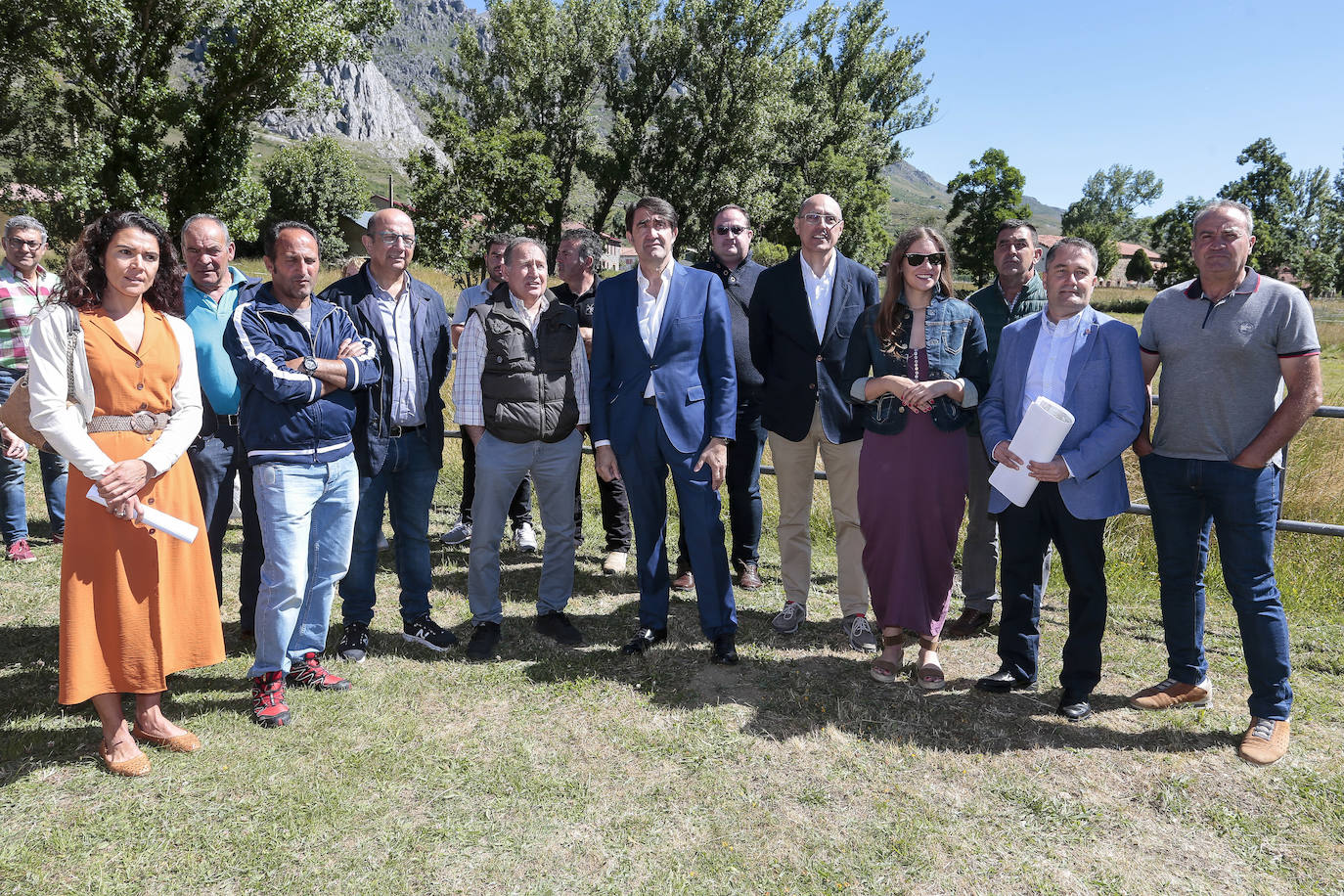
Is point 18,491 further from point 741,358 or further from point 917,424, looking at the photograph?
point 917,424

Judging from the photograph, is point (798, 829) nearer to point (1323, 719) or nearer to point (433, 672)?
point (433, 672)

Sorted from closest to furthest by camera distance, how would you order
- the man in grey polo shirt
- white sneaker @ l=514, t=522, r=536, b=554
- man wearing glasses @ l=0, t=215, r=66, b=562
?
the man in grey polo shirt < man wearing glasses @ l=0, t=215, r=66, b=562 < white sneaker @ l=514, t=522, r=536, b=554

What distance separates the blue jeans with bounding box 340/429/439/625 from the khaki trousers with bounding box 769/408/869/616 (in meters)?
2.10

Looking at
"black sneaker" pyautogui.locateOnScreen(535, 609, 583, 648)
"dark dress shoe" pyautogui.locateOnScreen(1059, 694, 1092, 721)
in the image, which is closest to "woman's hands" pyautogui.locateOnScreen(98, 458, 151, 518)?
"black sneaker" pyautogui.locateOnScreen(535, 609, 583, 648)

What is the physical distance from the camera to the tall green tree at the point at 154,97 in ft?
57.3

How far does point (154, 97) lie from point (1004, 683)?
21355mm

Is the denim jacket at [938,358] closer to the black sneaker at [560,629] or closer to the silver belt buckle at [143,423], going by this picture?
the black sneaker at [560,629]

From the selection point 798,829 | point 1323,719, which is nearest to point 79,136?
point 798,829

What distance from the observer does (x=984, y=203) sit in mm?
51500

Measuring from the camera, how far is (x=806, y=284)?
15.5ft

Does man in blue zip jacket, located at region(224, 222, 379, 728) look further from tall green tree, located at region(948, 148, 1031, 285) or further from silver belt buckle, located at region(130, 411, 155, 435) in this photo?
tall green tree, located at region(948, 148, 1031, 285)

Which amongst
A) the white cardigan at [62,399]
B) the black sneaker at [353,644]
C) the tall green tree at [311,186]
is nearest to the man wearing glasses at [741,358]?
the black sneaker at [353,644]

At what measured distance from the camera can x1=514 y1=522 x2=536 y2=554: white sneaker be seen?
651 cm

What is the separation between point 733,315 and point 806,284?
2.23ft
